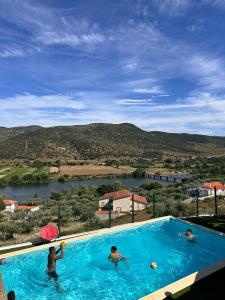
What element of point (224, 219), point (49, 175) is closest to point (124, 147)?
point (49, 175)

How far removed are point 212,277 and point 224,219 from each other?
274 inches

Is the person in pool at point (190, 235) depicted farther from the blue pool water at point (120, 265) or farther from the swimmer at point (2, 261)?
the swimmer at point (2, 261)

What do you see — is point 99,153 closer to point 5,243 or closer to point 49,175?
point 49,175

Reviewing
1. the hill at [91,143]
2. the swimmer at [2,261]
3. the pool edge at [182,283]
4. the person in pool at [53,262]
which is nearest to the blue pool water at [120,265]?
the swimmer at [2,261]

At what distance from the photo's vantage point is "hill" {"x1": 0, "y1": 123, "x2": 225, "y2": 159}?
408 feet

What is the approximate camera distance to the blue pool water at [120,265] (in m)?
8.75

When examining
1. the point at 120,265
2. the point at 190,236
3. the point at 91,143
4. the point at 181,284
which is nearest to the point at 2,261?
the point at 120,265

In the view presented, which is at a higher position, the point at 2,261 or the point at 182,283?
the point at 182,283

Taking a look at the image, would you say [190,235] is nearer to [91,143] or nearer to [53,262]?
[53,262]

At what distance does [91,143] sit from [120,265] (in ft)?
409

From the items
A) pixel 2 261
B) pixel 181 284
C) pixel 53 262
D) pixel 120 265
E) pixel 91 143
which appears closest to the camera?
pixel 181 284

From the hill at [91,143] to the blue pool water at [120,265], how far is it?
355 feet

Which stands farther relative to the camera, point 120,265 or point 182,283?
point 120,265

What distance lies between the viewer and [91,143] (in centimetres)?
13475
